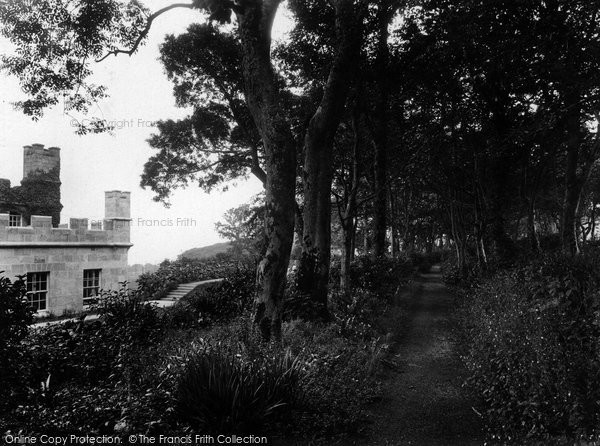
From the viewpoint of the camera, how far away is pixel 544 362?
4.72 m

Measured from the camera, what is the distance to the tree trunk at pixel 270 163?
23.9 ft

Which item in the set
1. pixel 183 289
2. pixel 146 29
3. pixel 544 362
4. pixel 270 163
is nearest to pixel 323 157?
pixel 270 163

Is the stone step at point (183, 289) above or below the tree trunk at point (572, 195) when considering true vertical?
below

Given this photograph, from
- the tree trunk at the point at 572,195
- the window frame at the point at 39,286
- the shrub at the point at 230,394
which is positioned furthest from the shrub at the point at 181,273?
the shrub at the point at 230,394

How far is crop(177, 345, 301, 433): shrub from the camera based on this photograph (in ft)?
14.4

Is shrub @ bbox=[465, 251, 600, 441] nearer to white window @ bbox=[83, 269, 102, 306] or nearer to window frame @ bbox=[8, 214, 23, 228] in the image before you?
white window @ bbox=[83, 269, 102, 306]

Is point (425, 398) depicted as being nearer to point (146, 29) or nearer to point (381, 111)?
point (146, 29)

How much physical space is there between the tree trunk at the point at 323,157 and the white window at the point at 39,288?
52.5ft

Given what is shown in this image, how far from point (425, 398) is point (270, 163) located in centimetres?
506

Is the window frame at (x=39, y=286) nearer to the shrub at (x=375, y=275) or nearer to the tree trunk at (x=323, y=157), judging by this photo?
the shrub at (x=375, y=275)

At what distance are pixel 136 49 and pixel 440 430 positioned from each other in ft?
31.9

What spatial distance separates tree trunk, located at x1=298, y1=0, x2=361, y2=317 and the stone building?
44.6 feet

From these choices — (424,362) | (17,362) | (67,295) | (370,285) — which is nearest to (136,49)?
(17,362)

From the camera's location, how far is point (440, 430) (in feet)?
17.1
